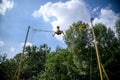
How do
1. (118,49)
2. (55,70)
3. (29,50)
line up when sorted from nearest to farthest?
(118,49), (55,70), (29,50)

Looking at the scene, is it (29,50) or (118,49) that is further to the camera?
(29,50)

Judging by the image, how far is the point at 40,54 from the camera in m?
46.6

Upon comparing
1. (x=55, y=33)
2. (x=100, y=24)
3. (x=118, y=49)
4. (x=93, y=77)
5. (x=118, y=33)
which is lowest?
(x=93, y=77)

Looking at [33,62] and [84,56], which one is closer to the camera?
[84,56]

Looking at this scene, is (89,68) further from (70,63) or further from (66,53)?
(66,53)

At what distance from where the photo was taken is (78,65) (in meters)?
25.9

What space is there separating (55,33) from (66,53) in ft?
60.3

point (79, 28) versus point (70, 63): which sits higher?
→ point (79, 28)

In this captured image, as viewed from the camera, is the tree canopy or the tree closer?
the tree canopy

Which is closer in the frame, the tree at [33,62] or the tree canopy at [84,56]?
the tree canopy at [84,56]

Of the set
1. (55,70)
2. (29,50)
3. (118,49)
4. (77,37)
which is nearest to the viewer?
(77,37)

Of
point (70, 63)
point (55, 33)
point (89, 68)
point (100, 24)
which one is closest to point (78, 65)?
point (89, 68)

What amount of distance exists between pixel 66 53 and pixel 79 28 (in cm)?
646

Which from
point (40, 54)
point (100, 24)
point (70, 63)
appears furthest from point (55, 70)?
point (40, 54)
